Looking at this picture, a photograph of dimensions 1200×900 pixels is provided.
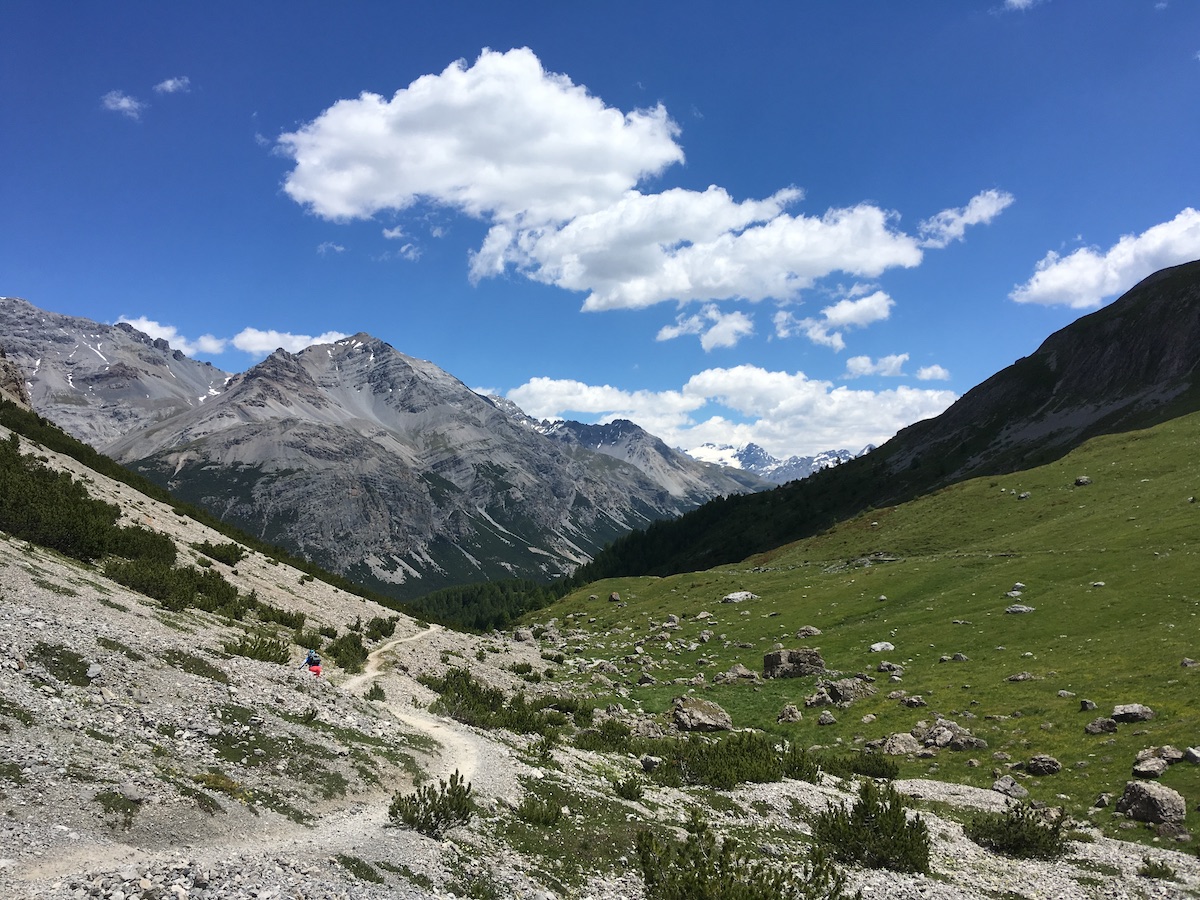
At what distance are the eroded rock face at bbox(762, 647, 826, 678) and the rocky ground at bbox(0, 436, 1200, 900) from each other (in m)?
23.8

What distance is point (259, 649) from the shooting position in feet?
90.5

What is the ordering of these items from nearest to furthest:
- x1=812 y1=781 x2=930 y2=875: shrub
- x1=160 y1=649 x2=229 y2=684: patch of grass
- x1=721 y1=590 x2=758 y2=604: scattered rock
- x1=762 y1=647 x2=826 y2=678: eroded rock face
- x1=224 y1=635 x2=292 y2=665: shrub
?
x1=160 y1=649 x2=229 y2=684: patch of grass < x1=812 y1=781 x2=930 y2=875: shrub < x1=224 y1=635 x2=292 y2=665: shrub < x1=762 y1=647 x2=826 y2=678: eroded rock face < x1=721 y1=590 x2=758 y2=604: scattered rock

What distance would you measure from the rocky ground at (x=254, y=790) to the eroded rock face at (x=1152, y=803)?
2.35 meters

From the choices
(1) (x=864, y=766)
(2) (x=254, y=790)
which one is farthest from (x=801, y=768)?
(2) (x=254, y=790)

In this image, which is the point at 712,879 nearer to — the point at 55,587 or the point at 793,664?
the point at 55,587

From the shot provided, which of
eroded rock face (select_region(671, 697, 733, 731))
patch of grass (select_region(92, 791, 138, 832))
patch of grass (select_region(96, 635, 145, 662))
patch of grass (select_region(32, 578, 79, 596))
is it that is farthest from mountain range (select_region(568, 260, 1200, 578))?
patch of grass (select_region(92, 791, 138, 832))

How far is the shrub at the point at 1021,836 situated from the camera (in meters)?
24.3

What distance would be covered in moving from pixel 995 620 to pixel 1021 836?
38947 millimetres

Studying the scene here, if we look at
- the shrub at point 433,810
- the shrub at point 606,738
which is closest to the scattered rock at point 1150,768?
the shrub at point 606,738

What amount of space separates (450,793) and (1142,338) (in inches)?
7426

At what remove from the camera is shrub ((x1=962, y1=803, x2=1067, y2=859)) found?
2427cm

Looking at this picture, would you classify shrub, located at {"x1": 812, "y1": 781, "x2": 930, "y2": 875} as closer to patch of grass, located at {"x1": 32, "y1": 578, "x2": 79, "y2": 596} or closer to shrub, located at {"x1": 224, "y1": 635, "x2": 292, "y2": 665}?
shrub, located at {"x1": 224, "y1": 635, "x2": 292, "y2": 665}

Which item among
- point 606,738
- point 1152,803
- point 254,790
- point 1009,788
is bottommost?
point 1009,788

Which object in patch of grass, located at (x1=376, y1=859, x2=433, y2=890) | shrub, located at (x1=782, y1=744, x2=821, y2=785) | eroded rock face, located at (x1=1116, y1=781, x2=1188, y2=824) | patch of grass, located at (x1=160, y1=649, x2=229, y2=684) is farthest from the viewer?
shrub, located at (x1=782, y1=744, x2=821, y2=785)
